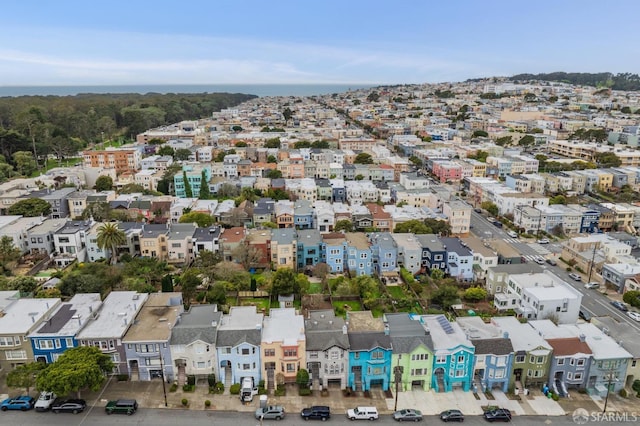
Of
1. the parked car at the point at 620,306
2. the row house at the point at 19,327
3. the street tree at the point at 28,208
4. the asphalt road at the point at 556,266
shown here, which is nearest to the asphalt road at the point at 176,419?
the row house at the point at 19,327

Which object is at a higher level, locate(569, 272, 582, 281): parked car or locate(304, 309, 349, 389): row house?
locate(304, 309, 349, 389): row house

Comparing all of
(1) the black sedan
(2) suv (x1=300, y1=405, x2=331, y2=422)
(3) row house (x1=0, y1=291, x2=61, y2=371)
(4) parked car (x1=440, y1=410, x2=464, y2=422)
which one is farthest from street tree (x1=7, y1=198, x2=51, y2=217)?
(4) parked car (x1=440, y1=410, x2=464, y2=422)

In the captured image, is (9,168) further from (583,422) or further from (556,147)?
(556,147)

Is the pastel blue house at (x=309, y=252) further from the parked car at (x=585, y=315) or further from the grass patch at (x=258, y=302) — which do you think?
the parked car at (x=585, y=315)

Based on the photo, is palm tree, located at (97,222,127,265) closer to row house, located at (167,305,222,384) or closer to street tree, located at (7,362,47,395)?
street tree, located at (7,362,47,395)

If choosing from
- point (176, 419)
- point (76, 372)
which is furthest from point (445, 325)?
point (76, 372)

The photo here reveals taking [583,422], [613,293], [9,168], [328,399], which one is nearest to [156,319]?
[328,399]

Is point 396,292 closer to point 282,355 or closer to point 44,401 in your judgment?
point 282,355
